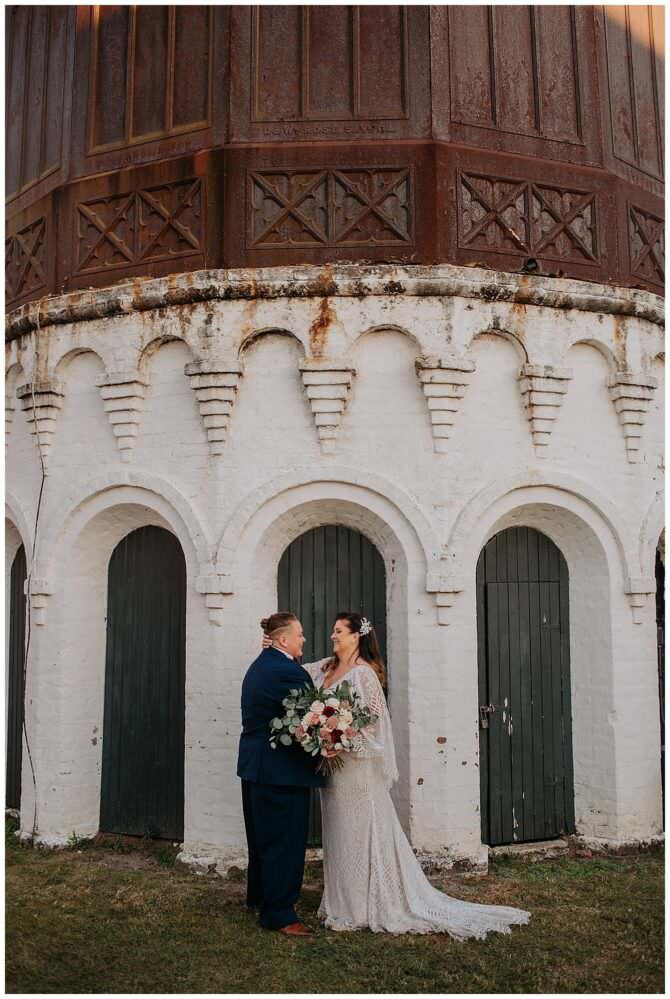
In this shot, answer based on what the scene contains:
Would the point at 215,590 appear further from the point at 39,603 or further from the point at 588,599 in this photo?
the point at 588,599

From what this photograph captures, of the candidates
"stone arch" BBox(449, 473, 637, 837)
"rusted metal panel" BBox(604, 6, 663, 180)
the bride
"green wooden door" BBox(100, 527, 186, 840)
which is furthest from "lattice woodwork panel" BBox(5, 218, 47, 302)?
"rusted metal panel" BBox(604, 6, 663, 180)

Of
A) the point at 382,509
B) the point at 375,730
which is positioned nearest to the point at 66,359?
the point at 382,509

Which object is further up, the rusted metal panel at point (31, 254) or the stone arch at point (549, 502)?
the rusted metal panel at point (31, 254)

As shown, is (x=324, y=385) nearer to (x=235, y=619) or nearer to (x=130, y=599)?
(x=235, y=619)

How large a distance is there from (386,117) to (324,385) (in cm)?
247

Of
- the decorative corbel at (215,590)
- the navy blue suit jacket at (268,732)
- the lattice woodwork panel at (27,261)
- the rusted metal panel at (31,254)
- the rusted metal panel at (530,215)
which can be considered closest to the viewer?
the navy blue suit jacket at (268,732)

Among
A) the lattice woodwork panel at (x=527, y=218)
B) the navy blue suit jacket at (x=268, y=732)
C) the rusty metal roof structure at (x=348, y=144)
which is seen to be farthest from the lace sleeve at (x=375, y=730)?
the lattice woodwork panel at (x=527, y=218)

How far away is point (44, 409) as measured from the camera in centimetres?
812

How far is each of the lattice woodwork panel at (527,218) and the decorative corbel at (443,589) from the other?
285cm

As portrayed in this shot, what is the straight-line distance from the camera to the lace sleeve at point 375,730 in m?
5.70

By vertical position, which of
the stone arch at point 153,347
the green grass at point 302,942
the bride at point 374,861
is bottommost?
the green grass at point 302,942

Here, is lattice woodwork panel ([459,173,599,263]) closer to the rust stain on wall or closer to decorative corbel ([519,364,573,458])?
decorative corbel ([519,364,573,458])

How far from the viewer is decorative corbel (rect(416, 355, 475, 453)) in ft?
23.5

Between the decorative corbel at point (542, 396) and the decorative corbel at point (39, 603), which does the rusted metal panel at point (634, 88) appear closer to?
the decorative corbel at point (542, 396)
